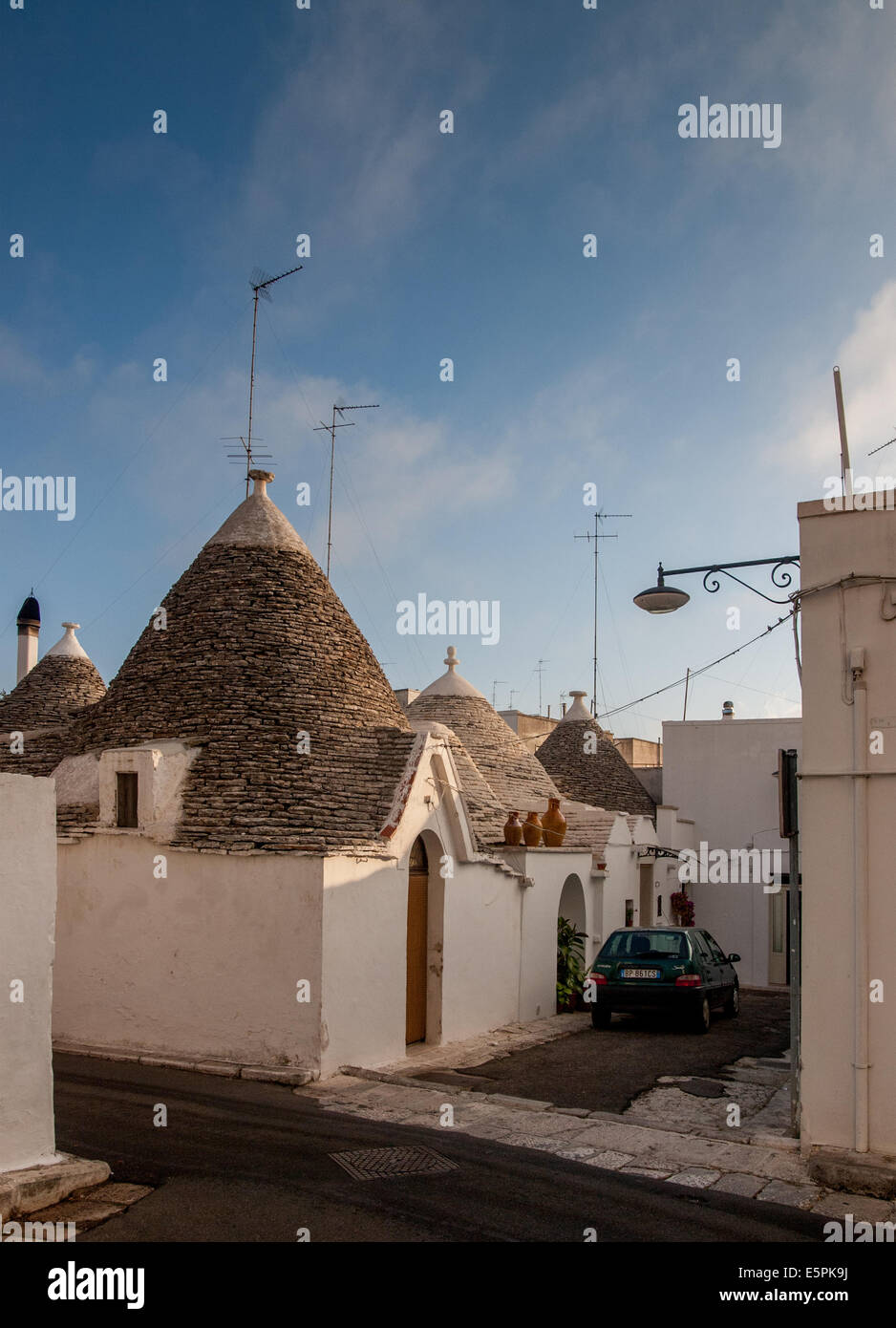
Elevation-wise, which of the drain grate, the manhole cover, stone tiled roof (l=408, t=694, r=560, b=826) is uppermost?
stone tiled roof (l=408, t=694, r=560, b=826)

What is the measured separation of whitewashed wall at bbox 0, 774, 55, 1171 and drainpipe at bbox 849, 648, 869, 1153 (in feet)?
17.0

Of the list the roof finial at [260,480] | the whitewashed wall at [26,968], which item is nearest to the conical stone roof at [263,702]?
the roof finial at [260,480]

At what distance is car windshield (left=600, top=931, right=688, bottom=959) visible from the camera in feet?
48.0

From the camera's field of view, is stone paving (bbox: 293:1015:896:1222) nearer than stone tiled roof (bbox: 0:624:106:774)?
Yes

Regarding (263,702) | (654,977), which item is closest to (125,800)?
(263,702)

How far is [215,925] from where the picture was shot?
1179cm

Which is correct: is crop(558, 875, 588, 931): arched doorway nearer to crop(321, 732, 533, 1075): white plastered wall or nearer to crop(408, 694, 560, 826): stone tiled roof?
crop(408, 694, 560, 826): stone tiled roof

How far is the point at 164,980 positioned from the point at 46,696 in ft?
30.5

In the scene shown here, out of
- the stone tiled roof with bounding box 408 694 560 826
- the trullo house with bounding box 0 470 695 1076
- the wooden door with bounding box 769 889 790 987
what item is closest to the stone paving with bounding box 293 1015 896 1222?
the trullo house with bounding box 0 470 695 1076

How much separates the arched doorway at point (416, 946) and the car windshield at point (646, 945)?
267 centimetres

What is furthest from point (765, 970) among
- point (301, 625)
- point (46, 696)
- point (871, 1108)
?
point (871, 1108)
